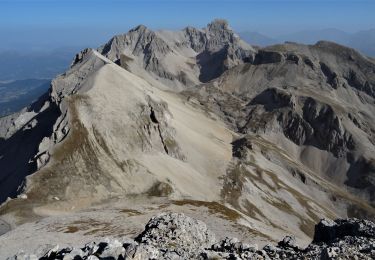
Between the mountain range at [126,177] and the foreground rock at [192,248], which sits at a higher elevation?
the foreground rock at [192,248]

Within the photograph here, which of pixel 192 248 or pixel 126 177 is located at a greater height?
pixel 192 248

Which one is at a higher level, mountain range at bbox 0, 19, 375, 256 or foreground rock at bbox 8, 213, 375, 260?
foreground rock at bbox 8, 213, 375, 260

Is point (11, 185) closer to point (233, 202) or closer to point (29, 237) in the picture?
point (29, 237)

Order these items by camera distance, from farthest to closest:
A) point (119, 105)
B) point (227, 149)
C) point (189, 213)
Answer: point (227, 149)
point (119, 105)
point (189, 213)

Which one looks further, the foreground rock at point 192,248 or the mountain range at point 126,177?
the mountain range at point 126,177

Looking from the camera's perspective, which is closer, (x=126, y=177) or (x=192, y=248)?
(x=192, y=248)

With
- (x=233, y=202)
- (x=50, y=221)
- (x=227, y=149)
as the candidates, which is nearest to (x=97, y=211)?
(x=50, y=221)

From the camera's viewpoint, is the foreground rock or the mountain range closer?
the foreground rock

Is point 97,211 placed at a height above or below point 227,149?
above
